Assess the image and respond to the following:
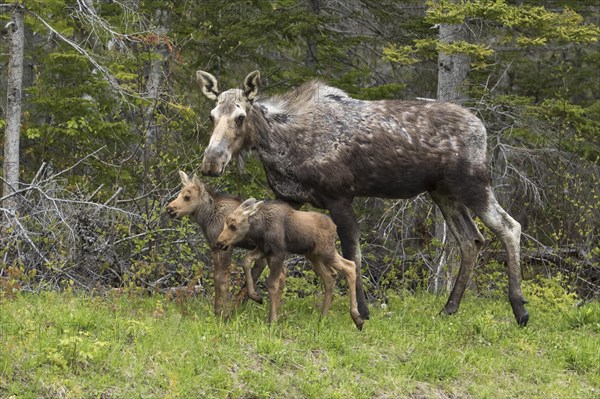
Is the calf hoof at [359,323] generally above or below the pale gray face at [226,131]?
below

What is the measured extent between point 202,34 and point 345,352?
939 cm

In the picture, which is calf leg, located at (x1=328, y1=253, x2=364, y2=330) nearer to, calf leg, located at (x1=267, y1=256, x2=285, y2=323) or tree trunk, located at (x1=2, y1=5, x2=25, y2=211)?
calf leg, located at (x1=267, y1=256, x2=285, y2=323)

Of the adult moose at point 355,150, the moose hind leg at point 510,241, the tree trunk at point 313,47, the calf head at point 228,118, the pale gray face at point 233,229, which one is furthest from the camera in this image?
the tree trunk at point 313,47

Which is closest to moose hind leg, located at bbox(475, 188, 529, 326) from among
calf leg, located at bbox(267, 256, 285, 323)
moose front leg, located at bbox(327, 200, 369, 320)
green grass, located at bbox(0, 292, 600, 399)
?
green grass, located at bbox(0, 292, 600, 399)

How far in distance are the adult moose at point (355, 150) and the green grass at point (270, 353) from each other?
2.97 ft

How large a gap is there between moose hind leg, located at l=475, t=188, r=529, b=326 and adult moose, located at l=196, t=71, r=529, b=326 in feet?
0.04

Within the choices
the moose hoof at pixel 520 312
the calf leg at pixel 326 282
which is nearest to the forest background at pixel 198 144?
the calf leg at pixel 326 282

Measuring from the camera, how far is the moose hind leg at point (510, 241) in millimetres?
10500

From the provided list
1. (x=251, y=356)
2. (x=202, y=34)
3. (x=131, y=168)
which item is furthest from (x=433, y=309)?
(x=202, y=34)

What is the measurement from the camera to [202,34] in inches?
645

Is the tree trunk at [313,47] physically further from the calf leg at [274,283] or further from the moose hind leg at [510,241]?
the calf leg at [274,283]

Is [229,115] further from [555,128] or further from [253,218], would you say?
[555,128]

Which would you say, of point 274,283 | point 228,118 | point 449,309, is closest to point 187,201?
point 228,118

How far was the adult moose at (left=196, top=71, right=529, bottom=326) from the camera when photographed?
10.0m
